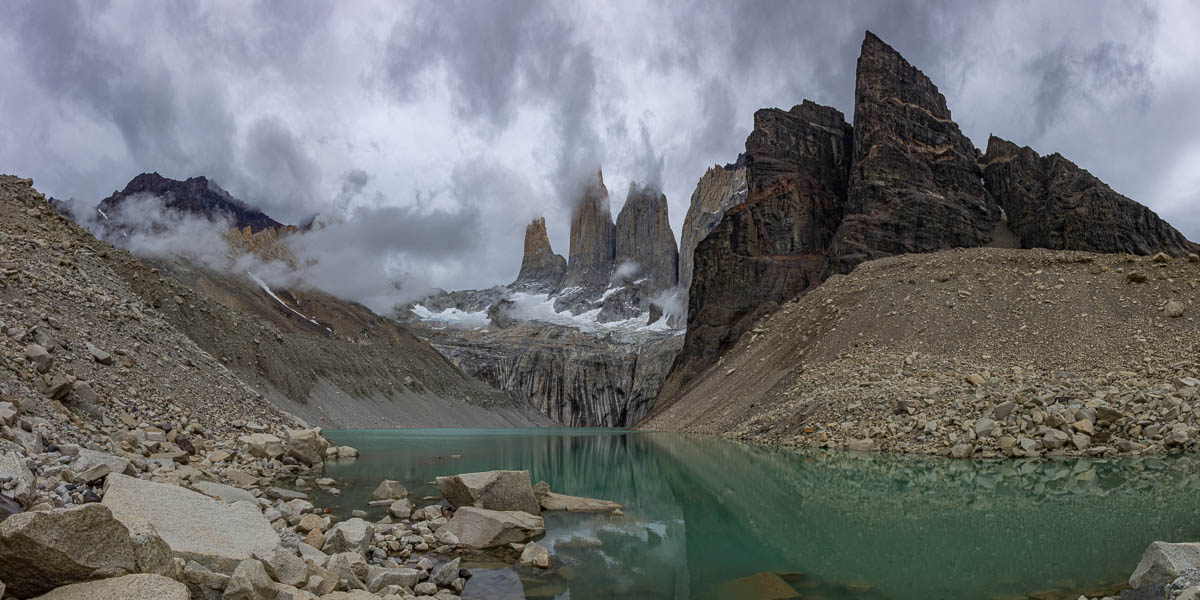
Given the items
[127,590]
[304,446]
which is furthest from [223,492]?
[304,446]

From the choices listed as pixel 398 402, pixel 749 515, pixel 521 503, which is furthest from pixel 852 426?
pixel 398 402

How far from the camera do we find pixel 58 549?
15.6 feet

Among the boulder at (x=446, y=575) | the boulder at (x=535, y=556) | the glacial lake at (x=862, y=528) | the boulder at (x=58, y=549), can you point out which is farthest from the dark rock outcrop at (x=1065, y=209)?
the boulder at (x=58, y=549)

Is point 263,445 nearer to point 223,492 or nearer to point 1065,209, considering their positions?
point 223,492

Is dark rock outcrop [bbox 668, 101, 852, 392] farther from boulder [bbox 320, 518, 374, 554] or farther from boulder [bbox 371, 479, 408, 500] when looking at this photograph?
boulder [bbox 320, 518, 374, 554]

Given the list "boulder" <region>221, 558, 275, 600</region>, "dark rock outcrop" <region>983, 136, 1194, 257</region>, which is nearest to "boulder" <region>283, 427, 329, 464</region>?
"boulder" <region>221, 558, 275, 600</region>

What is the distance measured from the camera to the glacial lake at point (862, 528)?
27.7 ft

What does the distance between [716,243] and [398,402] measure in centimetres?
4834

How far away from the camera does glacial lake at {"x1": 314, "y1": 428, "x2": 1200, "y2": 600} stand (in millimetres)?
8445

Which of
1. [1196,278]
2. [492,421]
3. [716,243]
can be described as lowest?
[492,421]

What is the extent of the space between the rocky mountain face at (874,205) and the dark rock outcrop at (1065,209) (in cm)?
12

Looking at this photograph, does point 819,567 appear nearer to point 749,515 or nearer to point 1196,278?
point 749,515

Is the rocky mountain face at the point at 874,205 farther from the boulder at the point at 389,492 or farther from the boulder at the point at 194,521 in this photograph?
the boulder at the point at 194,521

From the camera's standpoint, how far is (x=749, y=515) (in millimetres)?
13398
